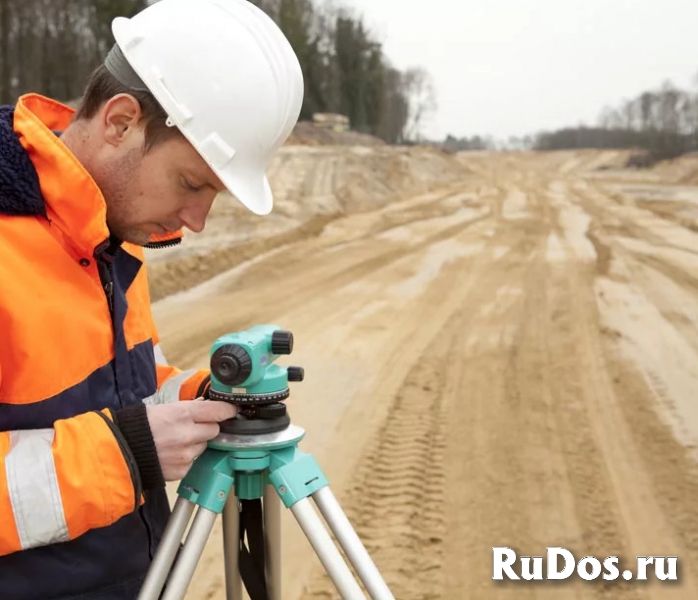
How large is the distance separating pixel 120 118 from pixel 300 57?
36.1m

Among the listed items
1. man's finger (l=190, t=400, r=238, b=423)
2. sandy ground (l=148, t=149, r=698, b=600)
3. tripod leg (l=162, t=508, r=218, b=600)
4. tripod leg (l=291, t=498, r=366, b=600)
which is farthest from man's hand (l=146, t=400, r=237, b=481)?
sandy ground (l=148, t=149, r=698, b=600)

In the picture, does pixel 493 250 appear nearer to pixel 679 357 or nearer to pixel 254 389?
pixel 679 357

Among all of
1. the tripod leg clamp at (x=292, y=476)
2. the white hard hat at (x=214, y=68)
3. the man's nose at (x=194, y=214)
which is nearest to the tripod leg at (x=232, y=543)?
the tripod leg clamp at (x=292, y=476)

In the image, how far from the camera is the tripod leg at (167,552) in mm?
1473

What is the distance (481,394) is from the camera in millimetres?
5016

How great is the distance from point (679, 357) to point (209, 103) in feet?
16.6

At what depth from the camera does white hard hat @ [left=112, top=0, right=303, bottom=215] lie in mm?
1489

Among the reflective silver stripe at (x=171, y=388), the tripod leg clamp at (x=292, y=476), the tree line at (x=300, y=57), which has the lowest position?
the tripod leg clamp at (x=292, y=476)

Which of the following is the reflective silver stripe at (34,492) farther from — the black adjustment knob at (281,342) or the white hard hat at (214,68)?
the white hard hat at (214,68)

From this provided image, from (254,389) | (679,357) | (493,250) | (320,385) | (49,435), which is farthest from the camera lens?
(493,250)

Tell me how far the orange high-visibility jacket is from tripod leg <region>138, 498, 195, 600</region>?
10cm

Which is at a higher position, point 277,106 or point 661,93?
point 661,93

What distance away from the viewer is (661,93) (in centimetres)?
5641

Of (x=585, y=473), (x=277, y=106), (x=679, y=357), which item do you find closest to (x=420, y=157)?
(x=679, y=357)
